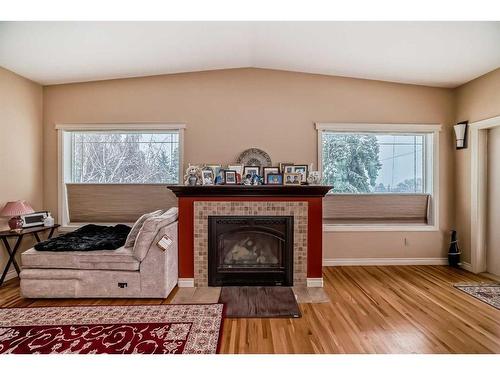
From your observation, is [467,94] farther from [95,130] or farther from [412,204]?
[95,130]

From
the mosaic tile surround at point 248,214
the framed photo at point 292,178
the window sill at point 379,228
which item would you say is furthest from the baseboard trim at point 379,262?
the framed photo at point 292,178

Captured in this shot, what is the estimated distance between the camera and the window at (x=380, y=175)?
13.9 feet

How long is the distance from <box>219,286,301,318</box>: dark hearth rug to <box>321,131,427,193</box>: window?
1869 millimetres

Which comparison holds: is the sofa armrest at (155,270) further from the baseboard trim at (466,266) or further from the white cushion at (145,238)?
the baseboard trim at (466,266)

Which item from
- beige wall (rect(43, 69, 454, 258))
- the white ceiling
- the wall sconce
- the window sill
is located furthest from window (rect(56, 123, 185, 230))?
the wall sconce

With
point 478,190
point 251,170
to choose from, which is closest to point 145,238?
point 251,170

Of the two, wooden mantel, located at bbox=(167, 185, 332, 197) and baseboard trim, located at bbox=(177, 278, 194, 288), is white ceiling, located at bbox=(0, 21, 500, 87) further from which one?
baseboard trim, located at bbox=(177, 278, 194, 288)

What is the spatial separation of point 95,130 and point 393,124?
4296mm

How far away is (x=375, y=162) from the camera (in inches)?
171

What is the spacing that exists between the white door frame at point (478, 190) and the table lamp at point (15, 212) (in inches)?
227

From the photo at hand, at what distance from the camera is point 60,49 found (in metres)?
3.17

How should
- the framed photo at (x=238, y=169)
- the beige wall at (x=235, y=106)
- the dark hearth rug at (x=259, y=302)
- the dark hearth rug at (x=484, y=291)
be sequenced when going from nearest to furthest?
1. the dark hearth rug at (x=259, y=302)
2. the dark hearth rug at (x=484, y=291)
3. the framed photo at (x=238, y=169)
4. the beige wall at (x=235, y=106)
